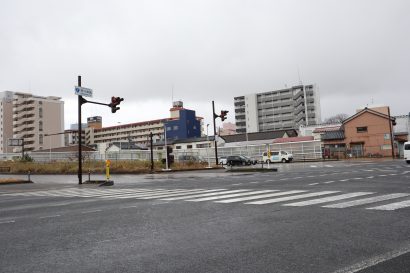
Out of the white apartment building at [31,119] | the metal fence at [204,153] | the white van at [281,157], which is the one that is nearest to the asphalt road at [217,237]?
the metal fence at [204,153]

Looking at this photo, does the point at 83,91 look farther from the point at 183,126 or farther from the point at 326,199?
the point at 183,126

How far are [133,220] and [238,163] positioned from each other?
33.5 meters

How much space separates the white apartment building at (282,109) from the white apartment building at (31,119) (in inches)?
2290

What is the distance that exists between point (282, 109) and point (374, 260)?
99262mm

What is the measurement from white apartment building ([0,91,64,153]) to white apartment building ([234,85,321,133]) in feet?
191

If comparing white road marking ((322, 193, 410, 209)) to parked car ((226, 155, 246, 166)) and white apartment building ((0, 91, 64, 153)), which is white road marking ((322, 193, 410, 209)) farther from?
white apartment building ((0, 91, 64, 153))

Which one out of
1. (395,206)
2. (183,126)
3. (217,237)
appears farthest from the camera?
(183,126)

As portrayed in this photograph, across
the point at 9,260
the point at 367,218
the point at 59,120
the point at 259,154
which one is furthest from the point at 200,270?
the point at 59,120

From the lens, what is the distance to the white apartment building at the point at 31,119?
3792 inches

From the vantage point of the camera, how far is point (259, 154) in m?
50.2

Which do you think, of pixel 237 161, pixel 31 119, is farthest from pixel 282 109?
pixel 31 119

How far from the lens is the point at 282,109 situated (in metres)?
100

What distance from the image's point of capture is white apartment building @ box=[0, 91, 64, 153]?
96312 mm

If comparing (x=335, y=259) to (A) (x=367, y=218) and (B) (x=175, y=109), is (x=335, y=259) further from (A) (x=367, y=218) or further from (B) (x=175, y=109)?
(B) (x=175, y=109)
